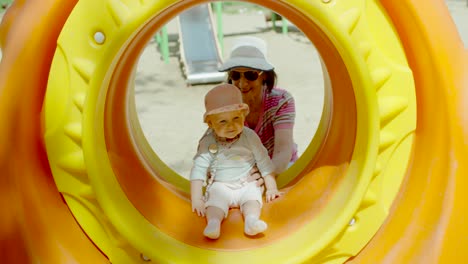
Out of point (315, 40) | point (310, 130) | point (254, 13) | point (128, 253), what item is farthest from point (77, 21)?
point (254, 13)

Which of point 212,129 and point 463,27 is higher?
point 463,27

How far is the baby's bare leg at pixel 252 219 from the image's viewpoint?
2.09m

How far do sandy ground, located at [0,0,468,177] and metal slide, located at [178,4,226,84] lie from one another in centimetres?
15

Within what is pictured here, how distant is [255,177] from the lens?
93.9 inches

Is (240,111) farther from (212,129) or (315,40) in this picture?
(315,40)

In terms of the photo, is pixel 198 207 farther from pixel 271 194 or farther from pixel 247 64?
pixel 247 64

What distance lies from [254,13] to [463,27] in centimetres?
552

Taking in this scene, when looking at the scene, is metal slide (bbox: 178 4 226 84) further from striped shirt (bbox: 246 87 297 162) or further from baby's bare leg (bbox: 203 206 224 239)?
baby's bare leg (bbox: 203 206 224 239)

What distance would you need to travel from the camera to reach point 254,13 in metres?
13.6

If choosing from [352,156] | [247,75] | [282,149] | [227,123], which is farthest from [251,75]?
[352,156]

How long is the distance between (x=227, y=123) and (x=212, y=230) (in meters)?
0.42

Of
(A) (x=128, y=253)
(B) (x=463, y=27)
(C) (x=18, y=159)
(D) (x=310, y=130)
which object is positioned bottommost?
(A) (x=128, y=253)

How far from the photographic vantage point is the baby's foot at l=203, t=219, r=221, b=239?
6.84 feet

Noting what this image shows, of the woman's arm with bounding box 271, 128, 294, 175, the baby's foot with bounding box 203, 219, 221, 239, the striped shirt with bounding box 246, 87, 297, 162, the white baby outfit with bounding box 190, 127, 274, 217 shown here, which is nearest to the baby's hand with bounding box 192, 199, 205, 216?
the white baby outfit with bounding box 190, 127, 274, 217
